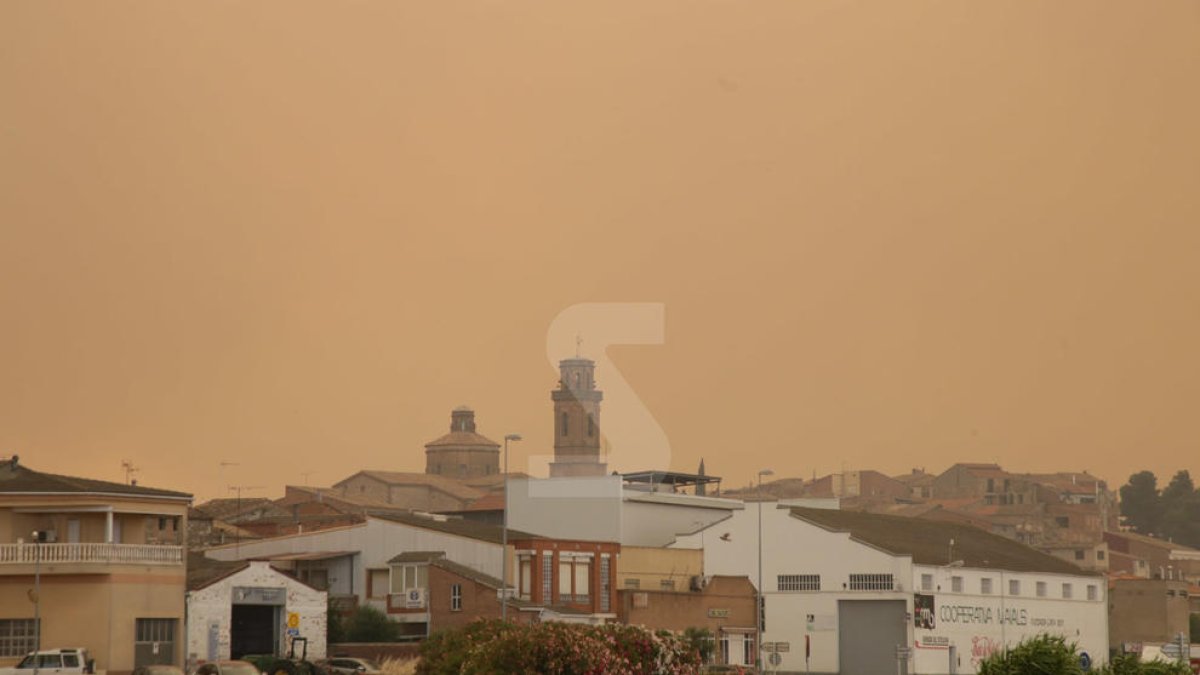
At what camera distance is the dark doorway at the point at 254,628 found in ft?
234

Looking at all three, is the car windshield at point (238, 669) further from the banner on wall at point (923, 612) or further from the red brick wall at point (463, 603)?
the banner on wall at point (923, 612)

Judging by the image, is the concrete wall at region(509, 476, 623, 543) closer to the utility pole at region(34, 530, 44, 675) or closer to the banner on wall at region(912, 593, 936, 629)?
the banner on wall at region(912, 593, 936, 629)

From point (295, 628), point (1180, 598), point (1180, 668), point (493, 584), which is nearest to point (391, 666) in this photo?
point (295, 628)

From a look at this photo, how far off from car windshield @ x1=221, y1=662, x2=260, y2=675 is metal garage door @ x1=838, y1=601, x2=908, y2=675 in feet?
145

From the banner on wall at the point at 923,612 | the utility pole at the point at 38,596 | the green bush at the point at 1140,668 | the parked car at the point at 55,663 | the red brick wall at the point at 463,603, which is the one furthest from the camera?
the banner on wall at the point at 923,612

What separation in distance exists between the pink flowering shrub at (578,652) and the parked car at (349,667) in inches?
861

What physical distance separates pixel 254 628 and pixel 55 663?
15.3 meters

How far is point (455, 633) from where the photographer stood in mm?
47750

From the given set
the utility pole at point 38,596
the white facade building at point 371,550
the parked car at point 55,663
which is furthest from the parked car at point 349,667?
the white facade building at point 371,550

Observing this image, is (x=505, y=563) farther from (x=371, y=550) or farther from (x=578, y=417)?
(x=578, y=417)

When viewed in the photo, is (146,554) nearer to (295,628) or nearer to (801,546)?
(295,628)

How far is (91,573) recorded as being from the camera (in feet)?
205

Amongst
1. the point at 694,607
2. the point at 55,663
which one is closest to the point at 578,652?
the point at 55,663

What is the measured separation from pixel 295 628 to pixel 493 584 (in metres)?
11.7
